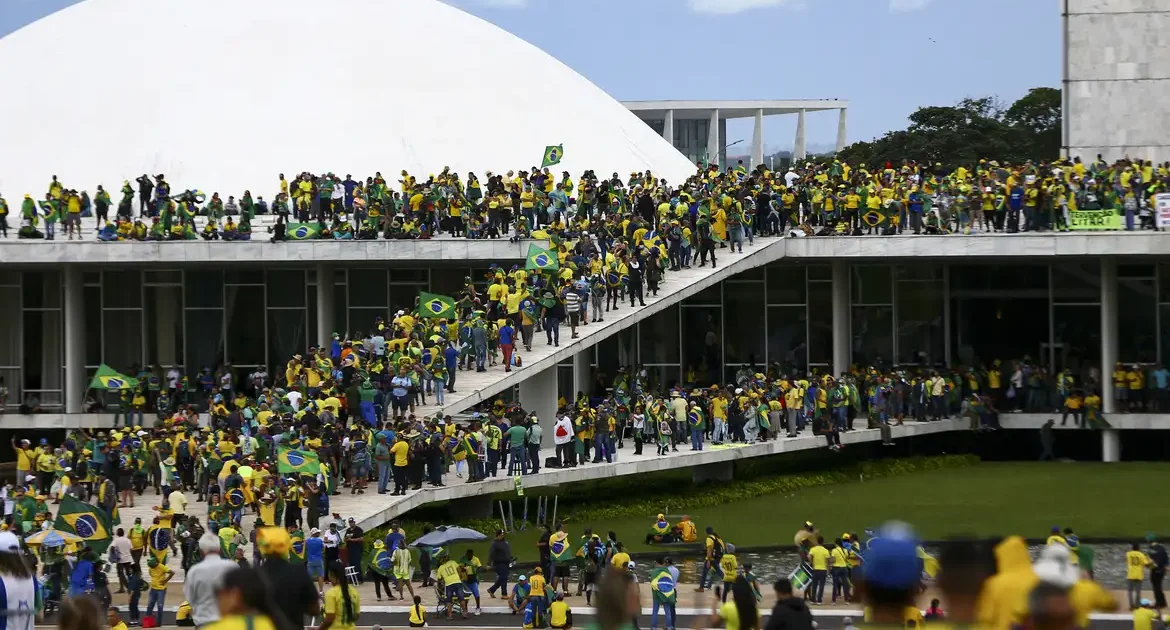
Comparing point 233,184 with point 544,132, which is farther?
point 544,132

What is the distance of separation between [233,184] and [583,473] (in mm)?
16779

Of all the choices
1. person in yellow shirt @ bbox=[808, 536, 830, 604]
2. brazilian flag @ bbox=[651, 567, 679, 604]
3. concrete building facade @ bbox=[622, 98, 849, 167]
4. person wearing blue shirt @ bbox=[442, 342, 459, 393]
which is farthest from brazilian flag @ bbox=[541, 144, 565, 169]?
concrete building facade @ bbox=[622, 98, 849, 167]

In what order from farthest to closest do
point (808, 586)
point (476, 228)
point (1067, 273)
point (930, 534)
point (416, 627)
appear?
point (1067, 273)
point (476, 228)
point (930, 534)
point (808, 586)
point (416, 627)

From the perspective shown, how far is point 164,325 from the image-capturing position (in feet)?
132

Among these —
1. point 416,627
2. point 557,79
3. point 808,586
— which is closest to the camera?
point 416,627

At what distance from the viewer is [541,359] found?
3055 centimetres

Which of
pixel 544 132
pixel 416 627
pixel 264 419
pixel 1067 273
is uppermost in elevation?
pixel 544 132

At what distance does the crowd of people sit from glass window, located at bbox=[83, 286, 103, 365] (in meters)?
2.47

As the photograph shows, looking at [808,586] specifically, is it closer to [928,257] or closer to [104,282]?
[928,257]

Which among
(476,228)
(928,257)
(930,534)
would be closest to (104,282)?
(476,228)

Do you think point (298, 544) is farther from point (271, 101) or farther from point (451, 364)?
point (271, 101)

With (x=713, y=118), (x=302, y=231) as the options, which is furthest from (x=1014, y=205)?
(x=713, y=118)

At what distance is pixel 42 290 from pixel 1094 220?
23.3m

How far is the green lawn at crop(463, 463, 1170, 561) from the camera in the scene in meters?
27.5
